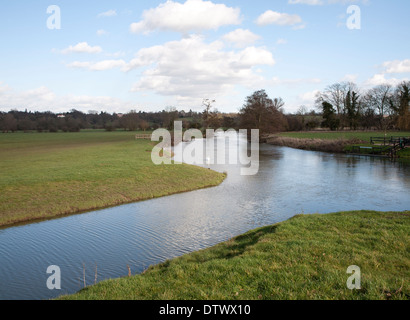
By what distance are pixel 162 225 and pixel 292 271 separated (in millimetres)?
9112

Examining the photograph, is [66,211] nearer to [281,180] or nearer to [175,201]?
[175,201]

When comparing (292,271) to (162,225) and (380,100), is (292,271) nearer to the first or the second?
(162,225)

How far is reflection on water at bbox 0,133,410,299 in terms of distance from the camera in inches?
402

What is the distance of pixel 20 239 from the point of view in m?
13.2

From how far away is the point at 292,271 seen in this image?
21.0ft

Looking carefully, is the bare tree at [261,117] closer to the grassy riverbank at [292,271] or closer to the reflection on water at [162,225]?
the reflection on water at [162,225]

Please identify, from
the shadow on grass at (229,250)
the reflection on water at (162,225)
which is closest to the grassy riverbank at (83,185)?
the reflection on water at (162,225)

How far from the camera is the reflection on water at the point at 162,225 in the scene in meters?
10.2

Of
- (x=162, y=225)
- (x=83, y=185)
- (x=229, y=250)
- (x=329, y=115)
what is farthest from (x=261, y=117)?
(x=229, y=250)

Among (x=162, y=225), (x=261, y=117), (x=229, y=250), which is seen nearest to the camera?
(x=229, y=250)

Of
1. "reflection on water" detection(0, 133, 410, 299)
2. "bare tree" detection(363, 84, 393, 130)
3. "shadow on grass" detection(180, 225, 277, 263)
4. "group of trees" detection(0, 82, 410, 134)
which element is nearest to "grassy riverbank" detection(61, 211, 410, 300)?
"shadow on grass" detection(180, 225, 277, 263)

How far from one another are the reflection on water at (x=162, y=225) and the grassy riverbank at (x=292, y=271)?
9.14 feet

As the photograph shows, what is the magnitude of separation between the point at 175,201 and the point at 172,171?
7473 mm
